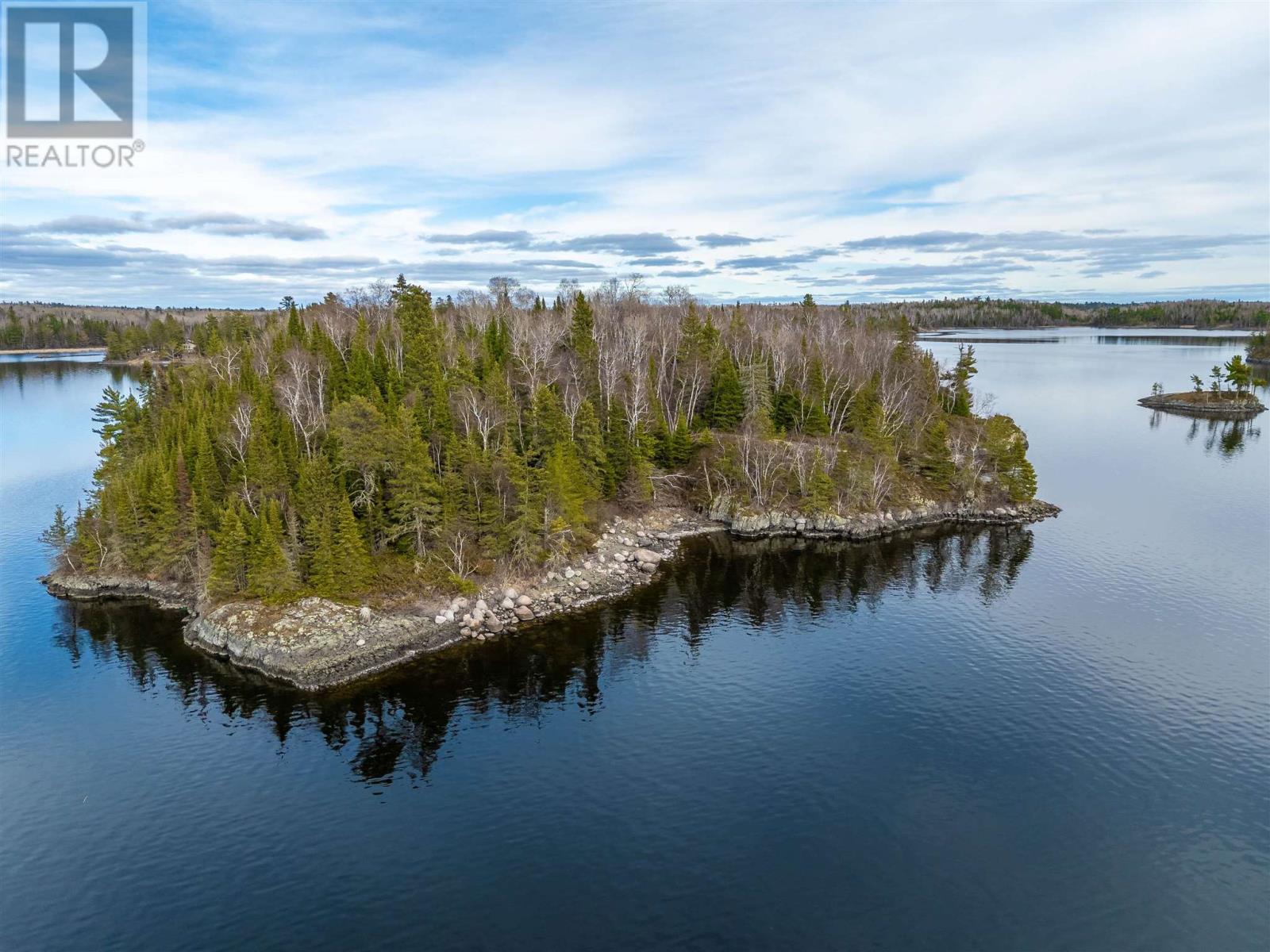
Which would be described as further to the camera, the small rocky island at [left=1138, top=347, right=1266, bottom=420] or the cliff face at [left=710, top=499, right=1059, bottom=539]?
the small rocky island at [left=1138, top=347, right=1266, bottom=420]

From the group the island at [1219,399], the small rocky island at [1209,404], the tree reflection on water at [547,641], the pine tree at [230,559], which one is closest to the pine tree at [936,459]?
the tree reflection on water at [547,641]

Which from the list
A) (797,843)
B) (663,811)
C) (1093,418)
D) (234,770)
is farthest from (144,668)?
(1093,418)

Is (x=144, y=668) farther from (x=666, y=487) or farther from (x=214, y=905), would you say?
(x=666, y=487)

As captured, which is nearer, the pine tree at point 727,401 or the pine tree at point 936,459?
the pine tree at point 936,459

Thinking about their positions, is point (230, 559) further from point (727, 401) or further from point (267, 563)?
point (727, 401)

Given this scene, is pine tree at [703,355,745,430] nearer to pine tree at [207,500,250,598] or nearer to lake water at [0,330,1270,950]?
lake water at [0,330,1270,950]

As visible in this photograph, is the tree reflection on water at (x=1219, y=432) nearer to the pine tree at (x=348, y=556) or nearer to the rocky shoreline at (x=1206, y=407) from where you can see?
the rocky shoreline at (x=1206, y=407)

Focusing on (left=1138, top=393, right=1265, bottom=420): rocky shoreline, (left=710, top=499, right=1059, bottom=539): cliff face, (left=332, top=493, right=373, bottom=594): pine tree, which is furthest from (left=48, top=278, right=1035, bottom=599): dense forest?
(left=1138, top=393, right=1265, bottom=420): rocky shoreline
